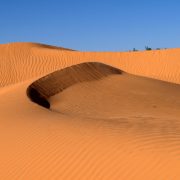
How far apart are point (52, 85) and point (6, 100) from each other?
14.1 feet

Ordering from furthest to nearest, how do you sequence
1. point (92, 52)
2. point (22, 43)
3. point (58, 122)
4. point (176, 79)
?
point (22, 43) < point (92, 52) < point (176, 79) < point (58, 122)

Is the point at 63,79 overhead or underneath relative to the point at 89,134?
underneath

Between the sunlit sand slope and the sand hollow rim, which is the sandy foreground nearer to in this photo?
the sand hollow rim

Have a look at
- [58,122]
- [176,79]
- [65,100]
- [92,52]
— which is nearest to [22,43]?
[92,52]

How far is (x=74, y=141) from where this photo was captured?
7.12 metres

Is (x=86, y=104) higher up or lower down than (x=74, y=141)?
lower down

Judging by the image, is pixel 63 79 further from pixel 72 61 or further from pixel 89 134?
pixel 72 61

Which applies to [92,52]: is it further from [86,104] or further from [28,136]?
[28,136]

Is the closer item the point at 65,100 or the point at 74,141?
the point at 74,141

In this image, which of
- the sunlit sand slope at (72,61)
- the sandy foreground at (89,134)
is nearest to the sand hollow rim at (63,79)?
the sandy foreground at (89,134)

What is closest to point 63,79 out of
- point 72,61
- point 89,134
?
point 89,134

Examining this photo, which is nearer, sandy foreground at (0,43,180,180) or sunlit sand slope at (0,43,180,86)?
sandy foreground at (0,43,180,180)

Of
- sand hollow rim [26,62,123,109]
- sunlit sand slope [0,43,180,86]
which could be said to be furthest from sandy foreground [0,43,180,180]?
sunlit sand slope [0,43,180,86]

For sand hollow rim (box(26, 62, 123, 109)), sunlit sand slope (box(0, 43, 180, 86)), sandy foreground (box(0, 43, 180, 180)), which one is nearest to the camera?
sandy foreground (box(0, 43, 180, 180))
